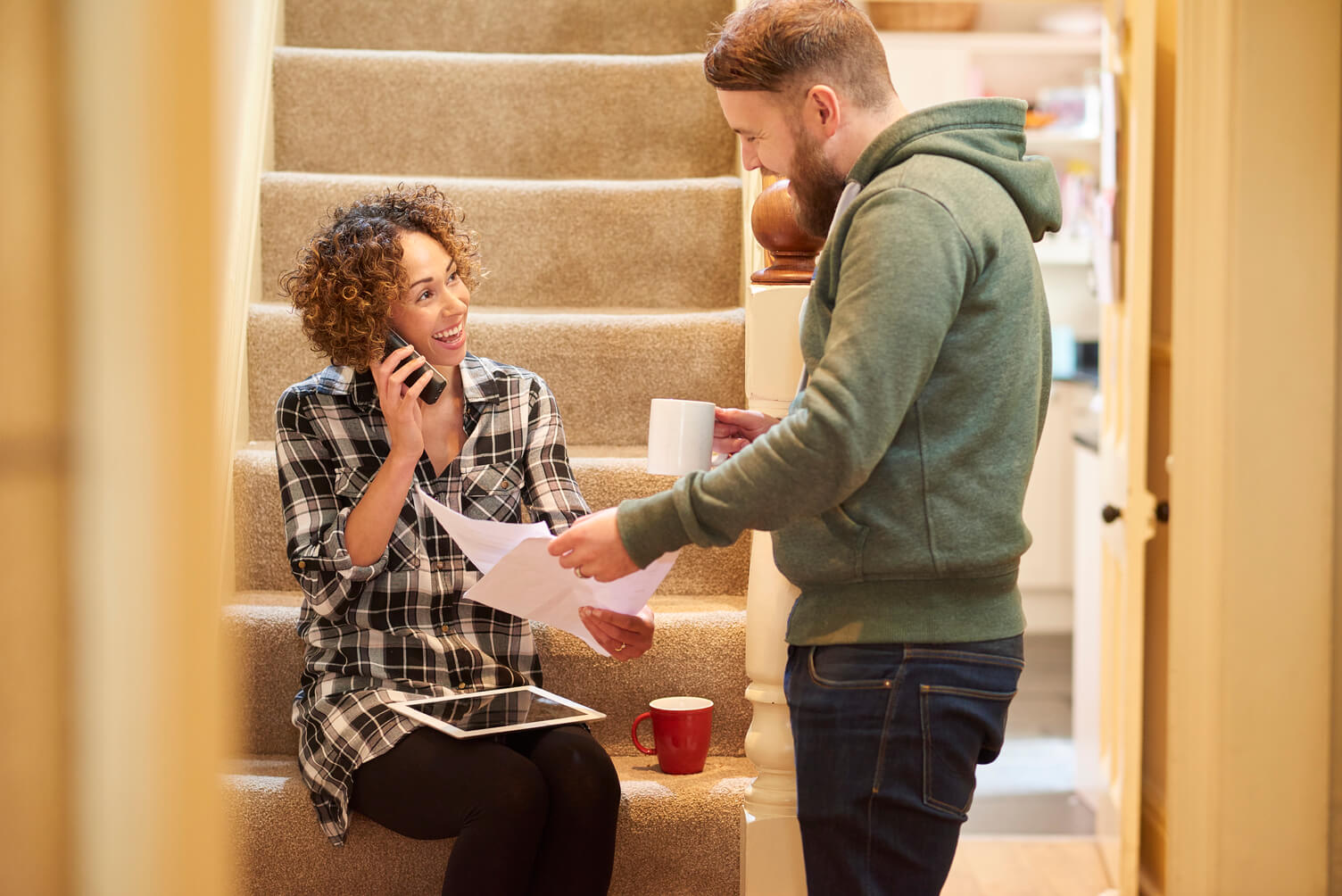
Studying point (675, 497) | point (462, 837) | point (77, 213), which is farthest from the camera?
point (462, 837)

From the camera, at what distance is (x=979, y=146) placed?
1.04m

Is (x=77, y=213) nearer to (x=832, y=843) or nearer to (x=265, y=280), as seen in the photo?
(x=832, y=843)

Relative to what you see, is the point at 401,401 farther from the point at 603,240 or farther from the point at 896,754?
the point at 603,240

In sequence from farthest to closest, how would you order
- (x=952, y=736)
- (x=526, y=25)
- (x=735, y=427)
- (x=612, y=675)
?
(x=526, y=25)
(x=612, y=675)
(x=735, y=427)
(x=952, y=736)

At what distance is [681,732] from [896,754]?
0.67 meters

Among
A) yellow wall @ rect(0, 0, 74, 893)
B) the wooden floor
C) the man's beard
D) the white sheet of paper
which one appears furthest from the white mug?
the wooden floor

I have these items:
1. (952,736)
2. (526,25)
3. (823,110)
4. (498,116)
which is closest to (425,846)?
(952,736)

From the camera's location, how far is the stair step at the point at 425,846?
1557 mm

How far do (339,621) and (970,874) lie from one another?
152 cm

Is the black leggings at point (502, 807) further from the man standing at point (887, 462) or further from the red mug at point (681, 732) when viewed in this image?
the man standing at point (887, 462)

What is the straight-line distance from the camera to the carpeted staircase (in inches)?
63.5

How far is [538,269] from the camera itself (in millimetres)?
2445

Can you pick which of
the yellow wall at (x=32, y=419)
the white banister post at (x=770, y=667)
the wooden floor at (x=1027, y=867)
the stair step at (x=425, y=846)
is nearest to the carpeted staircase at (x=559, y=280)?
the stair step at (x=425, y=846)

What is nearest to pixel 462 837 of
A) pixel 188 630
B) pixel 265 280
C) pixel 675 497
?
pixel 675 497
